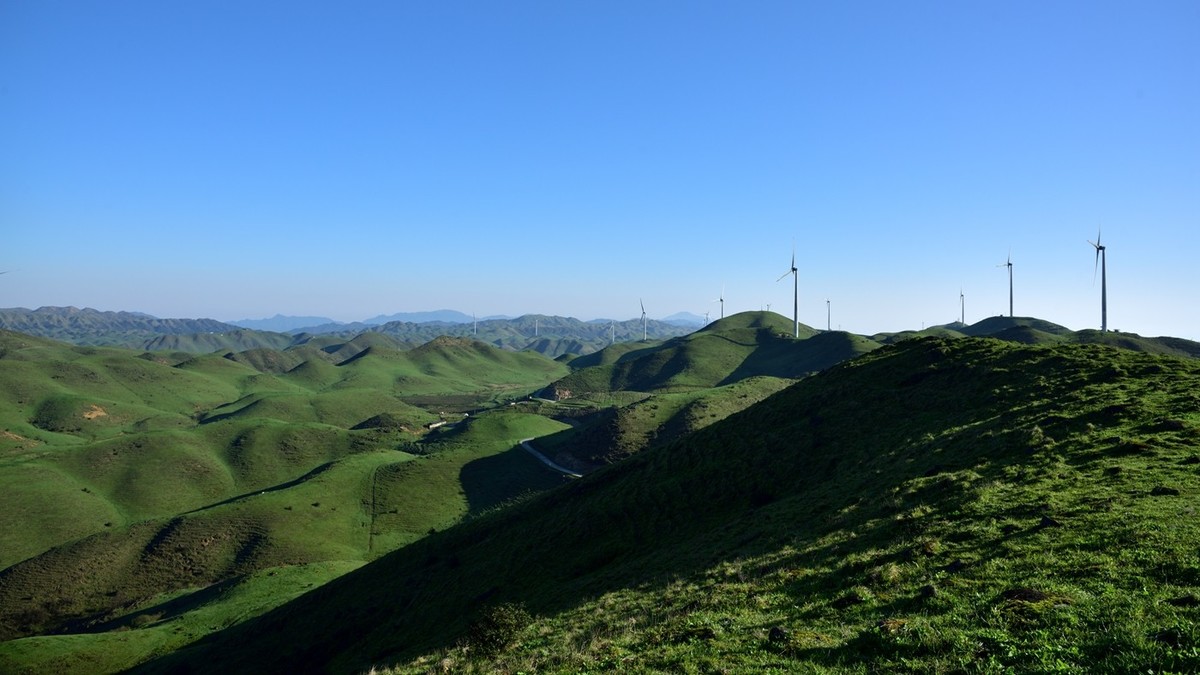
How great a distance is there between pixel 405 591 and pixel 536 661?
1703 inches

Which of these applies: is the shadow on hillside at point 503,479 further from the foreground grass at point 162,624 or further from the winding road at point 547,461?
the foreground grass at point 162,624

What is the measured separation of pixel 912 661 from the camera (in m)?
17.4

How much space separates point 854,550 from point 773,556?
4.45 meters

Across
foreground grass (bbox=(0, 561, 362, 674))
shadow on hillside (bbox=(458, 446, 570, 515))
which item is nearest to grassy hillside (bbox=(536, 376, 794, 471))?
shadow on hillside (bbox=(458, 446, 570, 515))

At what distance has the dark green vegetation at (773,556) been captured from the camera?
20.3 m

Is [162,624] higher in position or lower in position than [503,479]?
lower

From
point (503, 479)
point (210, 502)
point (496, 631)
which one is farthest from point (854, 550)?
point (210, 502)

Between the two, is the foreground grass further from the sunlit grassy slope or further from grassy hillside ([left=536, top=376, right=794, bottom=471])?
grassy hillside ([left=536, top=376, right=794, bottom=471])

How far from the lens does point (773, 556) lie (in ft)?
109

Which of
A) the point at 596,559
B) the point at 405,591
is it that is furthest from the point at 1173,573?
the point at 405,591


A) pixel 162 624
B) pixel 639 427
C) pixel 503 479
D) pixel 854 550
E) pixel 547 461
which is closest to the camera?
pixel 854 550

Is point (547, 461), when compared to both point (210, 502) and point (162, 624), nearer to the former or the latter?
point (210, 502)

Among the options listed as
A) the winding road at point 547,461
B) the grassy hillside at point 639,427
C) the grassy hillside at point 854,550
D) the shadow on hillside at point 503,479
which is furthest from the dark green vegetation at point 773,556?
the grassy hillside at point 639,427

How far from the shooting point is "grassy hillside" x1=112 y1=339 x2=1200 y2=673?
63.7 feet
